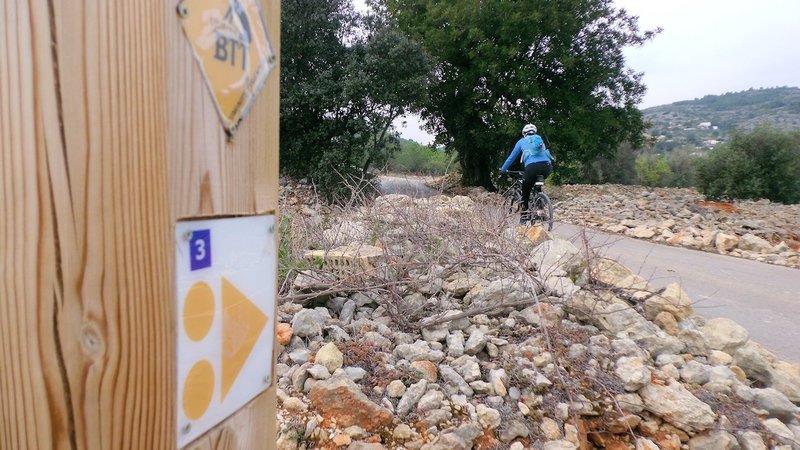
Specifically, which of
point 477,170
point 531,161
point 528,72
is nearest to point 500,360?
point 531,161

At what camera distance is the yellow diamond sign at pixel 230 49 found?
0.69 m

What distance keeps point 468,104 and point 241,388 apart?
612 inches

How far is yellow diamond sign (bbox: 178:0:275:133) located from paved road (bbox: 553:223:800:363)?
10.5 feet

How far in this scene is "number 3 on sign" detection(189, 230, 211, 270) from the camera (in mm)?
703

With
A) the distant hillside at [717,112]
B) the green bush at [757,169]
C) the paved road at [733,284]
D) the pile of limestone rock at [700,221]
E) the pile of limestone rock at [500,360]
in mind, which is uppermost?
the distant hillside at [717,112]

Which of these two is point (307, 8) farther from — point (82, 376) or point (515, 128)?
point (82, 376)

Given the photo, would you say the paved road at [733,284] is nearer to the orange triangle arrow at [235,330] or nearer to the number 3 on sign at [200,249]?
the orange triangle arrow at [235,330]

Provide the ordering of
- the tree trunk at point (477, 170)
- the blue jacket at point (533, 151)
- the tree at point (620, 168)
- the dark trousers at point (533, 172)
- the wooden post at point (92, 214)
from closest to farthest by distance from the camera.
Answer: the wooden post at point (92, 214) < the dark trousers at point (533, 172) < the blue jacket at point (533, 151) < the tree trunk at point (477, 170) < the tree at point (620, 168)

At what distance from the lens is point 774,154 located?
13.9 meters

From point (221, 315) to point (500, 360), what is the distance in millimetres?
1863

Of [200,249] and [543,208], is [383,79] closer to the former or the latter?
[543,208]

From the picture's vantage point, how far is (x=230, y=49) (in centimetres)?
75

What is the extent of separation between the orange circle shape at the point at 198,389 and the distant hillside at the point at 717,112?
51.3 metres

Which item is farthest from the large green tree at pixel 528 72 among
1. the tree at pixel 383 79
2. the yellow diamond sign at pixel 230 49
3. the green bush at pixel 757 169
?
the yellow diamond sign at pixel 230 49
